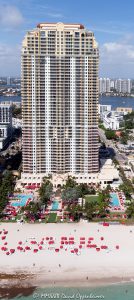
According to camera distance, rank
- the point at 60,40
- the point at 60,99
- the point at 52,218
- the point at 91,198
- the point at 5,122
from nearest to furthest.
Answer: the point at 52,218, the point at 91,198, the point at 60,40, the point at 60,99, the point at 5,122

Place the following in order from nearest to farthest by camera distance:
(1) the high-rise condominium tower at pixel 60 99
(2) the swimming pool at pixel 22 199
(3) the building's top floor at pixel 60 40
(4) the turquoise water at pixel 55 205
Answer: (4) the turquoise water at pixel 55 205 → (2) the swimming pool at pixel 22 199 → (3) the building's top floor at pixel 60 40 → (1) the high-rise condominium tower at pixel 60 99

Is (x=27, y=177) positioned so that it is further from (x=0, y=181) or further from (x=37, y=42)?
(x=37, y=42)

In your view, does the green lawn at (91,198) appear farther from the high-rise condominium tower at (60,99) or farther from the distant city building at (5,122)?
the distant city building at (5,122)

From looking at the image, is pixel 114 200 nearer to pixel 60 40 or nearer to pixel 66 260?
pixel 66 260

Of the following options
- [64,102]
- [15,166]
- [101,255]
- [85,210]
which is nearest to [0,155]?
[15,166]

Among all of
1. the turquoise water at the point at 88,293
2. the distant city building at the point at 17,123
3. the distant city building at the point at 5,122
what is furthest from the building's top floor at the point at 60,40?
the distant city building at the point at 17,123

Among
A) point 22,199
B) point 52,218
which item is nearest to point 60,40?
point 22,199
